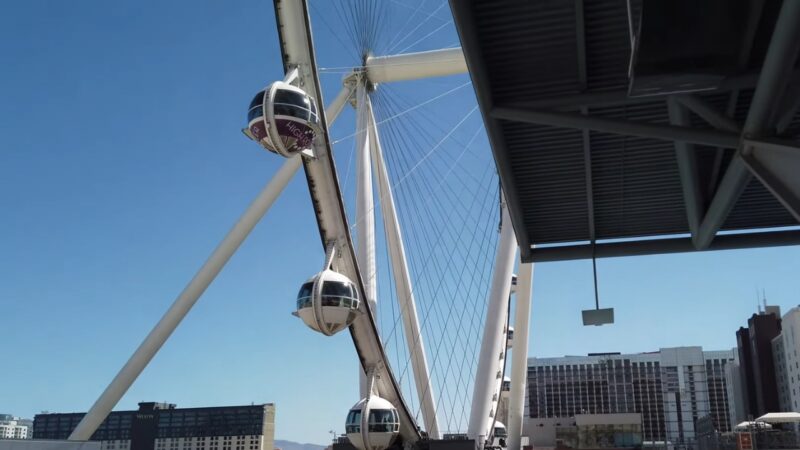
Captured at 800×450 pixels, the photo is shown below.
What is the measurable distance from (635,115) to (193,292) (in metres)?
28.7

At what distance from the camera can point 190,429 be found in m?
180

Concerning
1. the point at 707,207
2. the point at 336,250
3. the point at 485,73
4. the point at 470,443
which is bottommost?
the point at 470,443

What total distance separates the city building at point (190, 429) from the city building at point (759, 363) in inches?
4125

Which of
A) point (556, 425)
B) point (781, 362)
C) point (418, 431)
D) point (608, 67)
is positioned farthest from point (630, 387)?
point (608, 67)

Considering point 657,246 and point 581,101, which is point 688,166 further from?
point 657,246

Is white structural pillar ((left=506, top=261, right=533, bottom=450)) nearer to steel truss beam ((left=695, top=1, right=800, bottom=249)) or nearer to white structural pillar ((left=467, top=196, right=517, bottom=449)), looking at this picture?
white structural pillar ((left=467, top=196, right=517, bottom=449))

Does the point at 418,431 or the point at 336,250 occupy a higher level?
the point at 336,250

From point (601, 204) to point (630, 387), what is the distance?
14873cm

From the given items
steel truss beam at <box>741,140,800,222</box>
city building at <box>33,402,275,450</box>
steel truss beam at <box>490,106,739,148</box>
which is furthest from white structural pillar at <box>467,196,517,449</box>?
city building at <box>33,402,275,450</box>

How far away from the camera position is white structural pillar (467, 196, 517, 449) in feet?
117

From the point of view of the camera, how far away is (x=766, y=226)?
14.9m

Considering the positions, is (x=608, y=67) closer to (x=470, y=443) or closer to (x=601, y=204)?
(x=601, y=204)

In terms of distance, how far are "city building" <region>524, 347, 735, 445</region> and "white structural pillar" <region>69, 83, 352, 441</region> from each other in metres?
124

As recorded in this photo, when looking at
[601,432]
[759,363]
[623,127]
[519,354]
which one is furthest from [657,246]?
[759,363]
